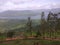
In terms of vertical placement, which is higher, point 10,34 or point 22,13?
point 22,13

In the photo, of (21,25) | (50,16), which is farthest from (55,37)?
(21,25)

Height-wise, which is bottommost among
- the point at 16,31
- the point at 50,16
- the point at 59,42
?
the point at 59,42

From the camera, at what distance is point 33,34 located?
15.2ft

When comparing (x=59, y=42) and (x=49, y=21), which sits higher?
(x=49, y=21)

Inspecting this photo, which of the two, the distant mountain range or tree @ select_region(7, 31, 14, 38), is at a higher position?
the distant mountain range

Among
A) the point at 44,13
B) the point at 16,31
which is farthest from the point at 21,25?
the point at 44,13

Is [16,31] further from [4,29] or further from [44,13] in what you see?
[44,13]

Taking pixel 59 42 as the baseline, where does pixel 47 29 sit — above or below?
above

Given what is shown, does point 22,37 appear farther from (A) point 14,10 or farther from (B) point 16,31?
(A) point 14,10

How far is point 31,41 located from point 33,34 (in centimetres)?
18

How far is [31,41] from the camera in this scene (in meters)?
4.57

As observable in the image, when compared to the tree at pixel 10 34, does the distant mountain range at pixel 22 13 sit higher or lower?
higher

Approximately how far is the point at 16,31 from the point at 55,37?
960 millimetres

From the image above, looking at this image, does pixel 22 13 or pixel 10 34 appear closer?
pixel 10 34
